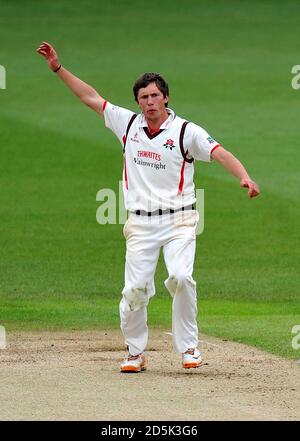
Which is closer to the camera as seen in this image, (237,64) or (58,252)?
(58,252)

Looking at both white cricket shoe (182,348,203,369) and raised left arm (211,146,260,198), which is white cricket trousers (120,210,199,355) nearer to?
white cricket shoe (182,348,203,369)

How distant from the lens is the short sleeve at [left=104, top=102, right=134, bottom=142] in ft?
36.7

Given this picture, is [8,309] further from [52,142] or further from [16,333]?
[52,142]

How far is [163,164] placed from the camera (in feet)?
35.7

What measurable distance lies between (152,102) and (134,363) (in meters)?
2.03

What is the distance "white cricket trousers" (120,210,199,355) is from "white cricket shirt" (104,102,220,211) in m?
0.13

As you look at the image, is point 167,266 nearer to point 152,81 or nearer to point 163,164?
point 163,164

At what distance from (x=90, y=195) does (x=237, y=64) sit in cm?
1259

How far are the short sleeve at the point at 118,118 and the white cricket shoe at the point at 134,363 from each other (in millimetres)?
1743

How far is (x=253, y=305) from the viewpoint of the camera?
49.3 ft

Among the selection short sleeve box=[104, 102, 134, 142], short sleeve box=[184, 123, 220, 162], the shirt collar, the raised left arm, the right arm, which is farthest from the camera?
the right arm

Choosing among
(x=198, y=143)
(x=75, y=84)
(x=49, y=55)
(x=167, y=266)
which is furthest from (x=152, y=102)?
(x=167, y=266)

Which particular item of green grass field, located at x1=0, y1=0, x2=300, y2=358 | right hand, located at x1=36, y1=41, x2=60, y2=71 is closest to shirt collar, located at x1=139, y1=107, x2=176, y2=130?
right hand, located at x1=36, y1=41, x2=60, y2=71
